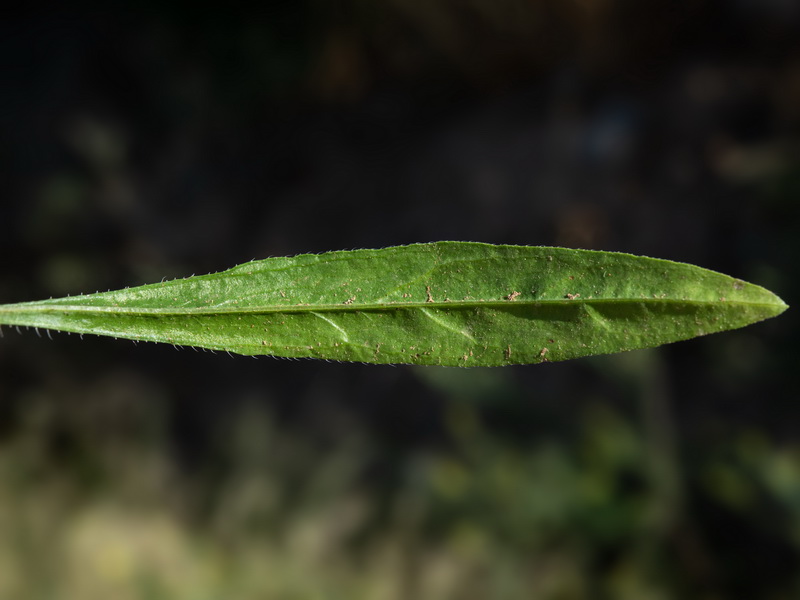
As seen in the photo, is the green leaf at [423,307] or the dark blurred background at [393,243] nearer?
the green leaf at [423,307]

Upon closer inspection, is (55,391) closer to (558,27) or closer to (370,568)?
(370,568)

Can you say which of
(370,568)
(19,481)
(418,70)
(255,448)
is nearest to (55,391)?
(19,481)

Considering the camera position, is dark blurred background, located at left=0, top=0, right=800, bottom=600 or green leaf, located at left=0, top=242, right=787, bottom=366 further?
dark blurred background, located at left=0, top=0, right=800, bottom=600

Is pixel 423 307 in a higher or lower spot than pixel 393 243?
lower

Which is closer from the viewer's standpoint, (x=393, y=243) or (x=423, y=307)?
(x=423, y=307)
